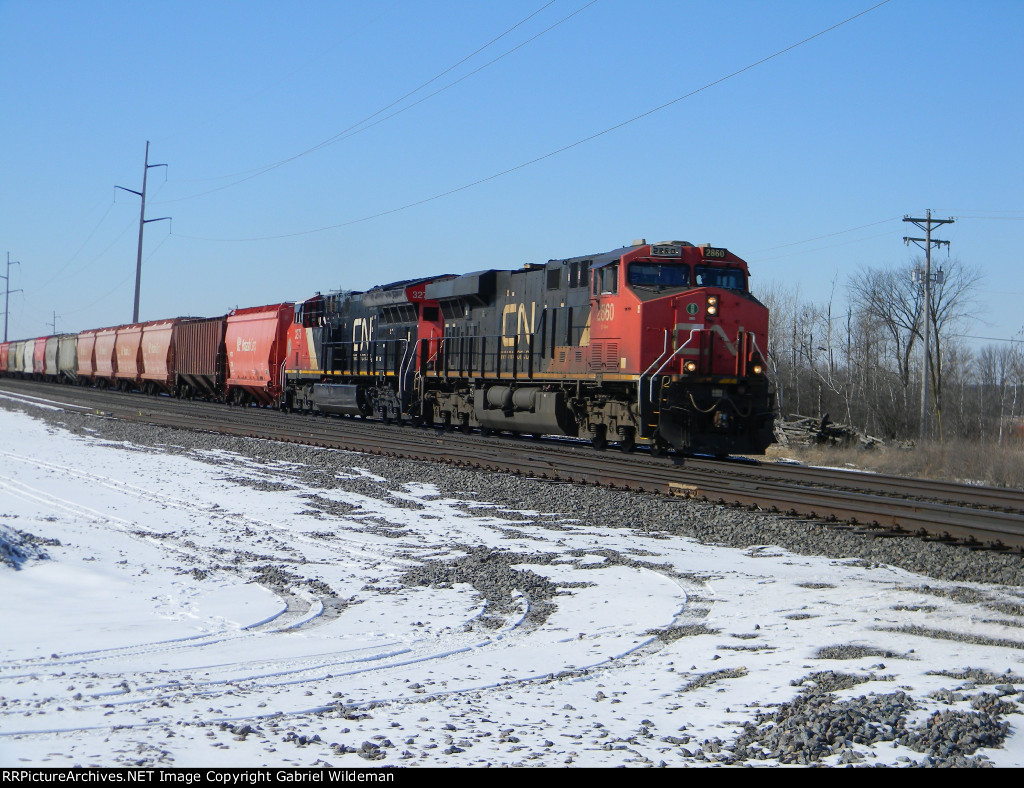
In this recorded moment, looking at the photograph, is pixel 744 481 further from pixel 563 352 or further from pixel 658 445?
pixel 563 352

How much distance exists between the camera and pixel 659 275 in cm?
1744

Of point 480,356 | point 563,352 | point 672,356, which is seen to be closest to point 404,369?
point 480,356

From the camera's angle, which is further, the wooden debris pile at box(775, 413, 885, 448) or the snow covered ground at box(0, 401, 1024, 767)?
the wooden debris pile at box(775, 413, 885, 448)

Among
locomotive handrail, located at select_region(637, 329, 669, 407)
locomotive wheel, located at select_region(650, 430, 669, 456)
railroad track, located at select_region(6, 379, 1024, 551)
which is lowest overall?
railroad track, located at select_region(6, 379, 1024, 551)

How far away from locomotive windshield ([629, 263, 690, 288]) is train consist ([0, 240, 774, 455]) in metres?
0.03

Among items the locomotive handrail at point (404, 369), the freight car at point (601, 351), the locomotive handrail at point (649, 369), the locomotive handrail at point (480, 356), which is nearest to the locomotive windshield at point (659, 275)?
the freight car at point (601, 351)

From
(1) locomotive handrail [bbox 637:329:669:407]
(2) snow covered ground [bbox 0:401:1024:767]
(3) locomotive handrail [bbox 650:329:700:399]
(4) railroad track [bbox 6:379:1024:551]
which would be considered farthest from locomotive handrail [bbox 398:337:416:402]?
(2) snow covered ground [bbox 0:401:1024:767]

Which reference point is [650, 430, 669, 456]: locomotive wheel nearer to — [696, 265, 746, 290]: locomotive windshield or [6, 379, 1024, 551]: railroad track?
[6, 379, 1024, 551]: railroad track

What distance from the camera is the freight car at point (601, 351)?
16.9 m

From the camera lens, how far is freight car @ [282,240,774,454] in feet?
55.4

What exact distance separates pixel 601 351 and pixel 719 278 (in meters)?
2.53

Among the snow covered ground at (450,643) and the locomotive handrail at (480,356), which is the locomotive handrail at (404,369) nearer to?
the locomotive handrail at (480,356)

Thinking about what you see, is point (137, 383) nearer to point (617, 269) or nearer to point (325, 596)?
point (617, 269)

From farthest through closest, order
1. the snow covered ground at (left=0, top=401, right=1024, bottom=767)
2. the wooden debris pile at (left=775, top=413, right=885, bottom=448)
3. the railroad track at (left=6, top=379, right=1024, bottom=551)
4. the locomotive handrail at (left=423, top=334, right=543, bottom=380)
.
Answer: the wooden debris pile at (left=775, top=413, right=885, bottom=448)
the locomotive handrail at (left=423, top=334, right=543, bottom=380)
the railroad track at (left=6, top=379, right=1024, bottom=551)
the snow covered ground at (left=0, top=401, right=1024, bottom=767)
